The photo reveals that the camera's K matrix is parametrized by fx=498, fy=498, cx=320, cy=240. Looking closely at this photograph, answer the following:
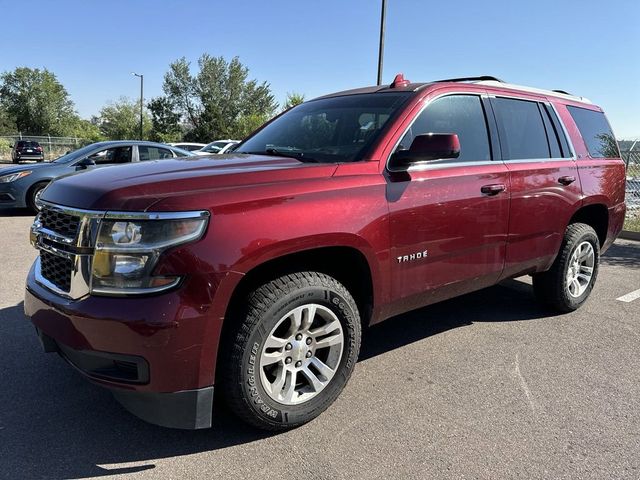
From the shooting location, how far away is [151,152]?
10438 millimetres

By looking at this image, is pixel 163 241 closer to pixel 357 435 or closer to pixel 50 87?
pixel 357 435

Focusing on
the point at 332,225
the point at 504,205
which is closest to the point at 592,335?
the point at 504,205

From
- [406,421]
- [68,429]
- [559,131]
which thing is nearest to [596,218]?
[559,131]

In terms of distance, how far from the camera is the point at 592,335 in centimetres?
422

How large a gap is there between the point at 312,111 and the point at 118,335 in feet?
7.82

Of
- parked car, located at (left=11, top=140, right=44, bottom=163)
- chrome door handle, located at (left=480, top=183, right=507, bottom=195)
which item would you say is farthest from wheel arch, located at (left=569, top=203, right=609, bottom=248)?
parked car, located at (left=11, top=140, right=44, bottom=163)

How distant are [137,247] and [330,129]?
1791 mm

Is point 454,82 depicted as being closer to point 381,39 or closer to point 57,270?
point 57,270

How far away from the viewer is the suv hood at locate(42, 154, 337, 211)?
2.30 meters

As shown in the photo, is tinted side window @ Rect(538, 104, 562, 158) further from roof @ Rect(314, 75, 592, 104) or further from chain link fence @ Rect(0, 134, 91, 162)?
chain link fence @ Rect(0, 134, 91, 162)

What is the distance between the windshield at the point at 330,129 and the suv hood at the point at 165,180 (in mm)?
303

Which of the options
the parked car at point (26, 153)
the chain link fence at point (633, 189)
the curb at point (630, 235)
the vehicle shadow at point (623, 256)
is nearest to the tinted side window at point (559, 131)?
the vehicle shadow at point (623, 256)

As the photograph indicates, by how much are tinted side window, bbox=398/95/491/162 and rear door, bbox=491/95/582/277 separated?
8.3 inches

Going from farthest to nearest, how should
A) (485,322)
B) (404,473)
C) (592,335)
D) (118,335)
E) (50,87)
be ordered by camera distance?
(50,87)
(485,322)
(592,335)
(404,473)
(118,335)
